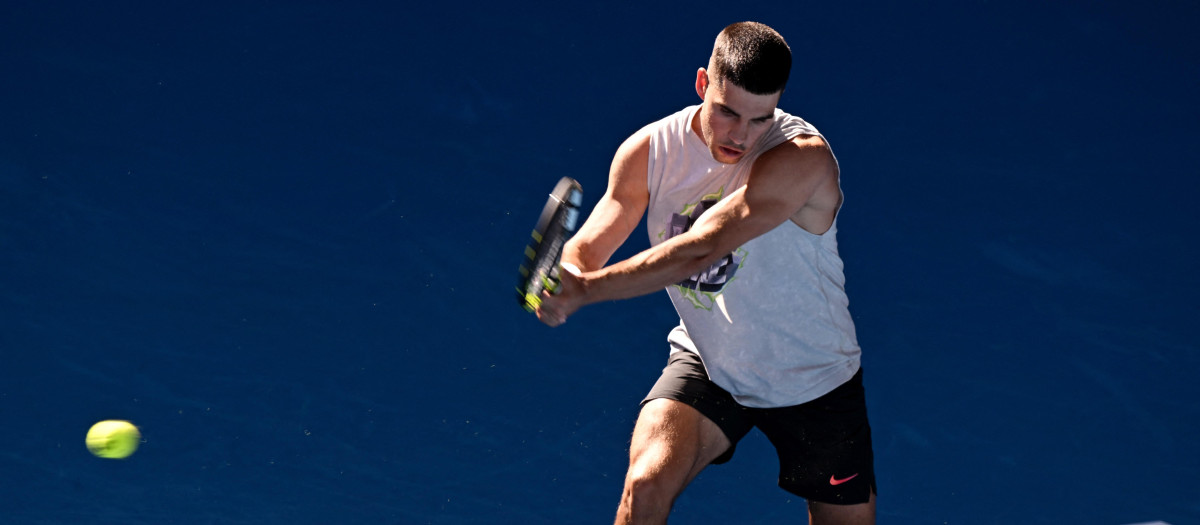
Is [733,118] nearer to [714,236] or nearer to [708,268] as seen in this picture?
[714,236]

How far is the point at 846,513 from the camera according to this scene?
335 cm

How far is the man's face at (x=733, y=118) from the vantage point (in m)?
2.86

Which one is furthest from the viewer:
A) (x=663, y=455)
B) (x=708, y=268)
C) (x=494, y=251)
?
(x=494, y=251)

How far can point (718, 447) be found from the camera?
10.7ft

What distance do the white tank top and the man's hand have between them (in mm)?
413

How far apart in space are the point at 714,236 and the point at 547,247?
0.41 metres

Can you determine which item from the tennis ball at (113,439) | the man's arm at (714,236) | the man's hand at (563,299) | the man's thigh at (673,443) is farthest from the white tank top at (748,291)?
the tennis ball at (113,439)

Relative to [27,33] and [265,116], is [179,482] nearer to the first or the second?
[265,116]

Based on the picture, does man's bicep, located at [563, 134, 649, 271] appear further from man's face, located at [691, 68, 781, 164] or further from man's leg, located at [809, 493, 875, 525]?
man's leg, located at [809, 493, 875, 525]

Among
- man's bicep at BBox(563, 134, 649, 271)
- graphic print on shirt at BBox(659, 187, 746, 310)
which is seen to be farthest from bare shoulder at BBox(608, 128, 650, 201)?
graphic print on shirt at BBox(659, 187, 746, 310)

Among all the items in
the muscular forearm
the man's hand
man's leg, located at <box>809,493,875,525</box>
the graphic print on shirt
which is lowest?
man's leg, located at <box>809,493,875,525</box>

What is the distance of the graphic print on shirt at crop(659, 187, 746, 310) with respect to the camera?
3164mm

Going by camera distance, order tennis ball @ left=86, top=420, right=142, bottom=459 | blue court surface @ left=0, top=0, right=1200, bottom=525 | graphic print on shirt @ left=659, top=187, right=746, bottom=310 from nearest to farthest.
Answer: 1. graphic print on shirt @ left=659, top=187, right=746, bottom=310
2. blue court surface @ left=0, top=0, right=1200, bottom=525
3. tennis ball @ left=86, top=420, right=142, bottom=459

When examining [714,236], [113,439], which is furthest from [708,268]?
[113,439]
